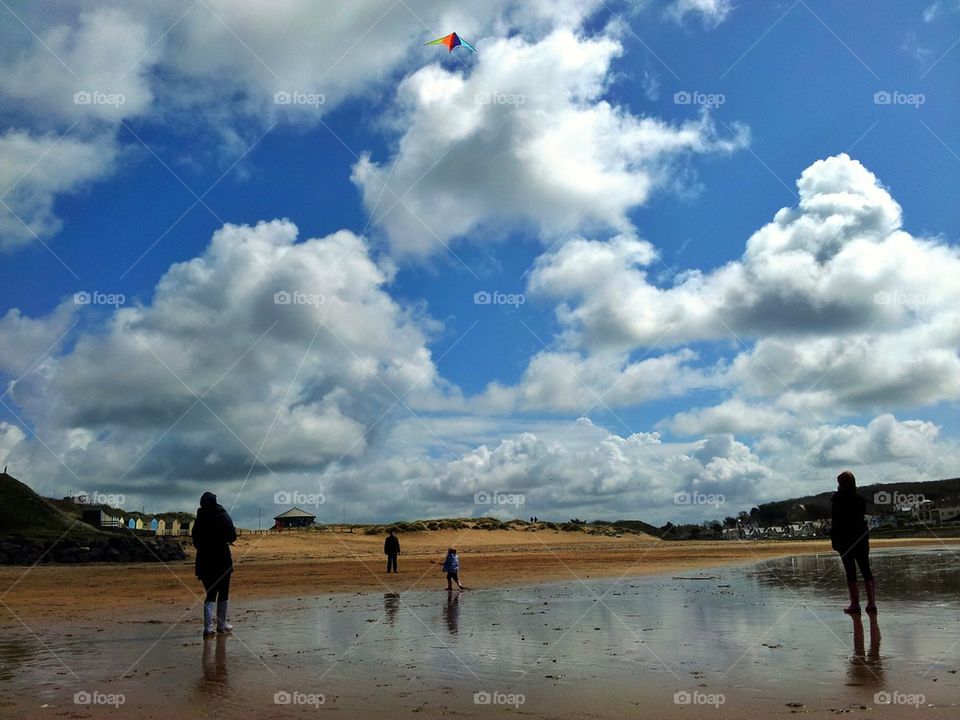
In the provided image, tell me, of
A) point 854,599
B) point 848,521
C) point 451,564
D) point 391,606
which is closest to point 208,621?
point 391,606

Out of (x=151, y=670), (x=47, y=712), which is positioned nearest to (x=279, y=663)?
(x=151, y=670)

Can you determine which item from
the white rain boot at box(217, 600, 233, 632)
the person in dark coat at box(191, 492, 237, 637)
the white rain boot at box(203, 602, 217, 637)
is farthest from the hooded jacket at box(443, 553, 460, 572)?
the white rain boot at box(203, 602, 217, 637)

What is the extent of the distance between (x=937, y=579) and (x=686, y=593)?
6934 millimetres

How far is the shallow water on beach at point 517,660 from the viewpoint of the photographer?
7.11 meters

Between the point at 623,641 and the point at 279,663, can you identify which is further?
the point at 623,641

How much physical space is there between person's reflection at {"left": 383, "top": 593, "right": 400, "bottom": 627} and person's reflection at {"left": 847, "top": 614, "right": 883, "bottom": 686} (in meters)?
7.55

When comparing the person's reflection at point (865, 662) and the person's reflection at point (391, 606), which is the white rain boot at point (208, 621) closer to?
the person's reflection at point (391, 606)

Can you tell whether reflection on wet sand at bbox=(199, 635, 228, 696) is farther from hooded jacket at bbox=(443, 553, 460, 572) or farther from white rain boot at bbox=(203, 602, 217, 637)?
hooded jacket at bbox=(443, 553, 460, 572)

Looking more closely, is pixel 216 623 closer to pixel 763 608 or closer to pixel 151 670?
pixel 151 670

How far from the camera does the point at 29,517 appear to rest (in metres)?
48.7

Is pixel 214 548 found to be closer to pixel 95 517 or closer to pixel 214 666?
pixel 214 666

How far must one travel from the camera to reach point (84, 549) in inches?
1630

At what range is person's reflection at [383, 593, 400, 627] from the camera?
14586 millimetres

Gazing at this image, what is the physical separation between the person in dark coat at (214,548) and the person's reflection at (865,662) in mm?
9299
